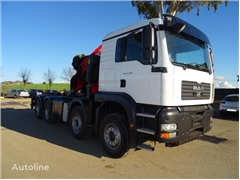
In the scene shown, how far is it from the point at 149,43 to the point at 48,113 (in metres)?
6.28

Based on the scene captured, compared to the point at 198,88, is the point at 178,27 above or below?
above

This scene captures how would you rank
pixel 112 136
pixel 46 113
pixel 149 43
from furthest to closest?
pixel 46 113 < pixel 112 136 < pixel 149 43

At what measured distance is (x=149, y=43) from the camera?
395 centimetres

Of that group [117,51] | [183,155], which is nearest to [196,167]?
[183,155]

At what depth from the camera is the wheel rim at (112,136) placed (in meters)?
4.74

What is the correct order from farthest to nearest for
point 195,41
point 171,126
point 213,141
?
point 213,141
point 195,41
point 171,126

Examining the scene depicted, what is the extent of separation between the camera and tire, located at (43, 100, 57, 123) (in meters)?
8.54

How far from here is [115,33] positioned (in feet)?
17.3

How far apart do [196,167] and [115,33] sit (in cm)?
364

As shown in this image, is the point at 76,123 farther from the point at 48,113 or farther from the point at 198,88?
the point at 198,88

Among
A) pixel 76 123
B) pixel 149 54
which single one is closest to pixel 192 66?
pixel 149 54

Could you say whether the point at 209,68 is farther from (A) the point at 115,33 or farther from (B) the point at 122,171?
(B) the point at 122,171

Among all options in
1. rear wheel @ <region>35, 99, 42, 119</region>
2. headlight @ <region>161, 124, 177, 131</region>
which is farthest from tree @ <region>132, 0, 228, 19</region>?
headlight @ <region>161, 124, 177, 131</region>

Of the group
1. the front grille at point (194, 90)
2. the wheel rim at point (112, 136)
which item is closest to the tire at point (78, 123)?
the wheel rim at point (112, 136)
